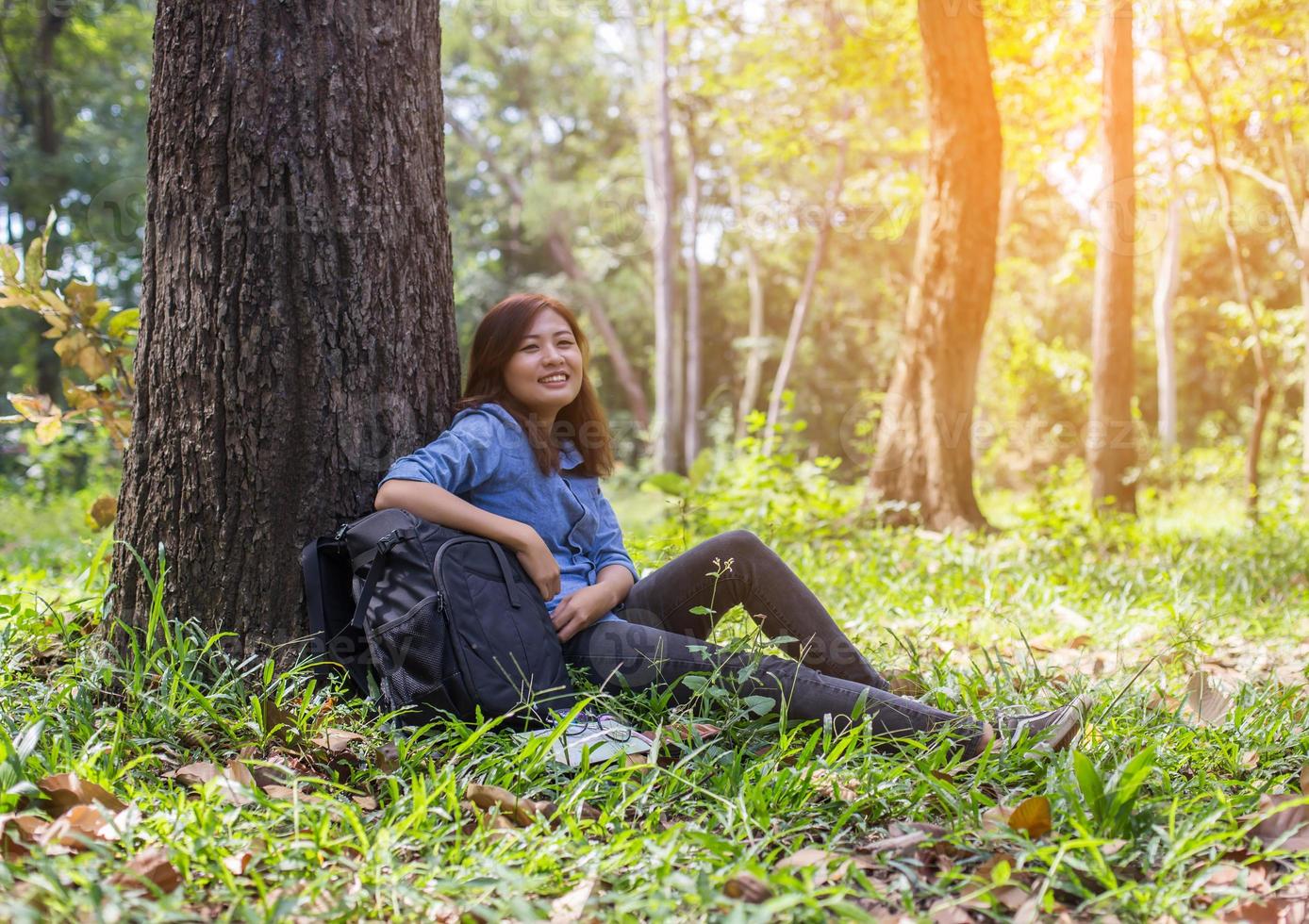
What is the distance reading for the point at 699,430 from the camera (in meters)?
27.6

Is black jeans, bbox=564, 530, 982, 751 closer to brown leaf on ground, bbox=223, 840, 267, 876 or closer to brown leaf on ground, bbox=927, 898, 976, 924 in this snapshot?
brown leaf on ground, bbox=927, 898, 976, 924

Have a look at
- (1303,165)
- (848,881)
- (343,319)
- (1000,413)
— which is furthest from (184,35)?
(1000,413)

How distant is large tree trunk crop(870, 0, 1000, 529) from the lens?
656 centimetres

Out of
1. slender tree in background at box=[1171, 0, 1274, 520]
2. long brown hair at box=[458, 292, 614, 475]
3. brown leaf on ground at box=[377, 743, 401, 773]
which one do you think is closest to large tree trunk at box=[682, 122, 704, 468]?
slender tree in background at box=[1171, 0, 1274, 520]

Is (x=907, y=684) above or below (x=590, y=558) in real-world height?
below

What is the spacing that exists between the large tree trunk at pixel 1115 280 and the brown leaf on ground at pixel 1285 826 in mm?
5342

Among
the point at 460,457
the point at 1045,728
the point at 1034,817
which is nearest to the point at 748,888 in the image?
the point at 1034,817

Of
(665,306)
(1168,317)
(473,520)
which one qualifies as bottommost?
(473,520)

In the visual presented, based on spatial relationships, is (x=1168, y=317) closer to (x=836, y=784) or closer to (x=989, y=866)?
(x=836, y=784)

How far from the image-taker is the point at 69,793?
1.89 metres

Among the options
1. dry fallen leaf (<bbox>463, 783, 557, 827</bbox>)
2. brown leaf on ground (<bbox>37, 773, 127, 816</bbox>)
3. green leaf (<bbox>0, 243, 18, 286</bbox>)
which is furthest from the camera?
green leaf (<bbox>0, 243, 18, 286</bbox>)

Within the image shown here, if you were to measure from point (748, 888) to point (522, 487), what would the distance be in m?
1.45

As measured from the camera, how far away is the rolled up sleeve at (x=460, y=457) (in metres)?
2.62

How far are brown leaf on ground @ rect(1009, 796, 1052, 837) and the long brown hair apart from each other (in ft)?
5.04
